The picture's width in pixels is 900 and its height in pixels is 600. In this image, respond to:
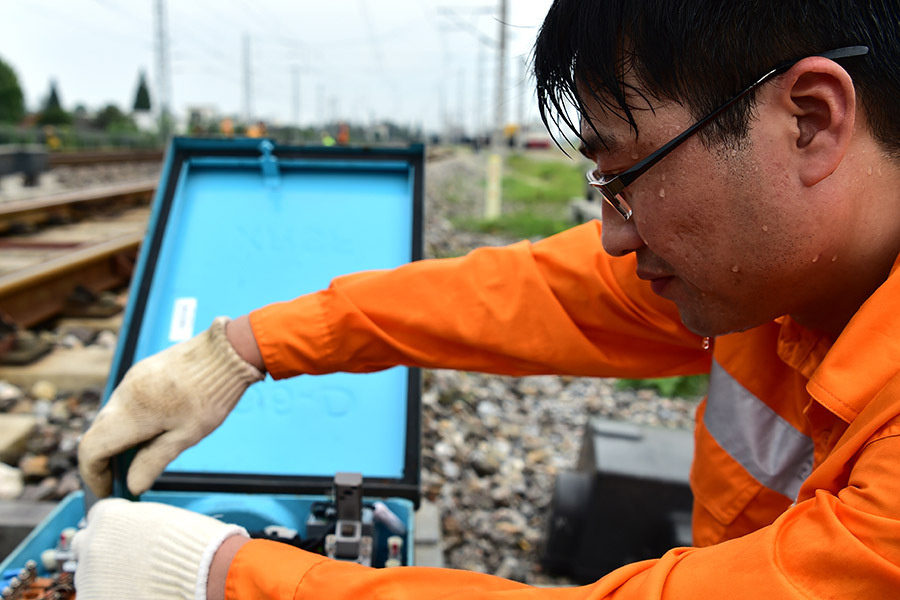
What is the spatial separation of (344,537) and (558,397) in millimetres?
2702

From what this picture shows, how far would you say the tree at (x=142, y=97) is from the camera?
60.0 metres

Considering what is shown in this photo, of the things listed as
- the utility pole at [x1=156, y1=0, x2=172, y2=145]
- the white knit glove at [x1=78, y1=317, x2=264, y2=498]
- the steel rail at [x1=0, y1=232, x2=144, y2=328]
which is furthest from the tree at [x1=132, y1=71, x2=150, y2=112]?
the white knit glove at [x1=78, y1=317, x2=264, y2=498]

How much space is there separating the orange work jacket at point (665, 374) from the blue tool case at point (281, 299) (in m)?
0.39

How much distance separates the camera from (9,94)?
37156 mm

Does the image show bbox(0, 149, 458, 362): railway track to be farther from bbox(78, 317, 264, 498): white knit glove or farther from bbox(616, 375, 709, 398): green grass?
bbox(616, 375, 709, 398): green grass

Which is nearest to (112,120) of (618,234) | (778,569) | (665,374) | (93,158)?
(93,158)

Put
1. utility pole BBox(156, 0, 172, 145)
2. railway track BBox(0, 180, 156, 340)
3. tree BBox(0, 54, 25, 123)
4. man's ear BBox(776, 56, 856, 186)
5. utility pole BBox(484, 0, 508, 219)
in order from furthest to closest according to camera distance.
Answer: tree BBox(0, 54, 25, 123)
utility pole BBox(156, 0, 172, 145)
utility pole BBox(484, 0, 508, 219)
railway track BBox(0, 180, 156, 340)
man's ear BBox(776, 56, 856, 186)

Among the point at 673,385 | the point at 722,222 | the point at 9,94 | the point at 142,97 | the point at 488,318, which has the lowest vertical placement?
the point at 673,385

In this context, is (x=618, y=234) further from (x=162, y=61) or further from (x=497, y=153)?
(x=162, y=61)

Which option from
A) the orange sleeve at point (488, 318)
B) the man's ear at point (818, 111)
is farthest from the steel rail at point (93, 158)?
the man's ear at point (818, 111)

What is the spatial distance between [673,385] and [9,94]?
4419 cm

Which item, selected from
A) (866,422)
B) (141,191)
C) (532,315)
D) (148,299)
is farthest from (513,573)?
(141,191)

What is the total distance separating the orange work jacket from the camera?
757 millimetres

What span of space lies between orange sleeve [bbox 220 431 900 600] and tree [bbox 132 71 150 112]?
67.2 metres
